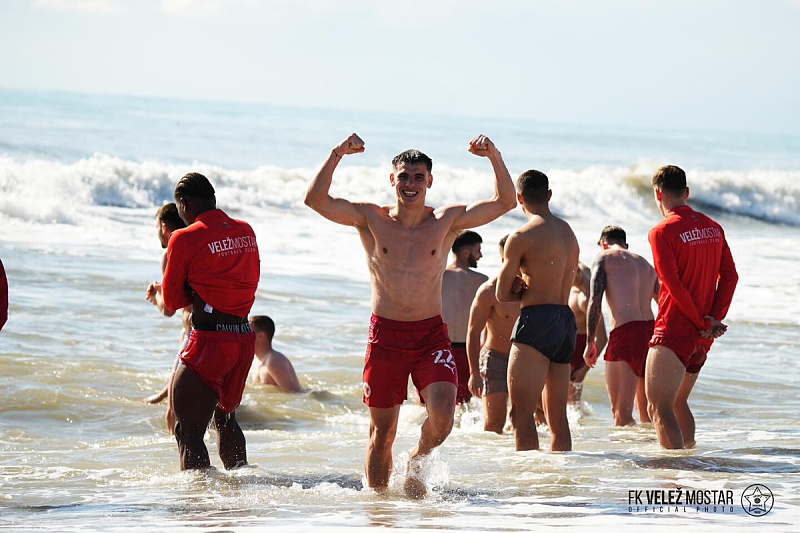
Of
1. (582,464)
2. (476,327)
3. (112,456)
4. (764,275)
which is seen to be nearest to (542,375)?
(582,464)

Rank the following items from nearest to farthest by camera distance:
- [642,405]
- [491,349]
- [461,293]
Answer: [491,349], [461,293], [642,405]

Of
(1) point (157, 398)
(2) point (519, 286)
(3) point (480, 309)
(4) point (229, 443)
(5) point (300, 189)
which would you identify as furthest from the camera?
(5) point (300, 189)

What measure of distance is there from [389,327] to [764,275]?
1609 centimetres

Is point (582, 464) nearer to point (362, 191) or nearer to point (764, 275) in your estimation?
point (764, 275)

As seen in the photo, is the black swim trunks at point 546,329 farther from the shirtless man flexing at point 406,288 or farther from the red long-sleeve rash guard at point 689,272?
the shirtless man flexing at point 406,288

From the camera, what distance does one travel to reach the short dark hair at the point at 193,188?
20.2 feet

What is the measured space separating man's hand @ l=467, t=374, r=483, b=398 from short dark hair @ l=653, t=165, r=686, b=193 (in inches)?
82.0

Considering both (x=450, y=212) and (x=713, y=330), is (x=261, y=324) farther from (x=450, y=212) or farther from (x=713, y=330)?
(x=713, y=330)

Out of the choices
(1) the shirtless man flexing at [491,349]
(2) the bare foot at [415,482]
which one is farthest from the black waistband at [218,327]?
(1) the shirtless man flexing at [491,349]

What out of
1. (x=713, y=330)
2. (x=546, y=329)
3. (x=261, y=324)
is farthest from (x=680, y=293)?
(x=261, y=324)

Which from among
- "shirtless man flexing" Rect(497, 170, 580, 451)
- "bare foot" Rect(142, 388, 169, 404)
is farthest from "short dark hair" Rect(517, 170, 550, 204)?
"bare foot" Rect(142, 388, 169, 404)

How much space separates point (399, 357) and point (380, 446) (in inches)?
20.7

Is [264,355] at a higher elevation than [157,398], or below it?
higher

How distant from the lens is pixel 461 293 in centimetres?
879
